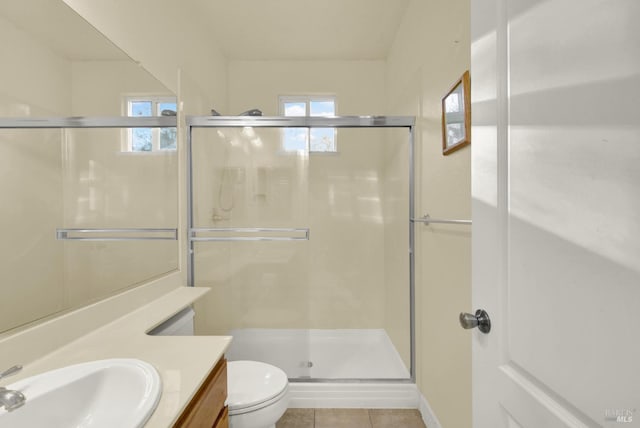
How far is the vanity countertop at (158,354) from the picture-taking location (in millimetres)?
757

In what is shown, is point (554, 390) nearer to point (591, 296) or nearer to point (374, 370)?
point (591, 296)

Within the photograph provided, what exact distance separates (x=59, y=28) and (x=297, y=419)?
89.3 inches

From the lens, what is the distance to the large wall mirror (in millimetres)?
917

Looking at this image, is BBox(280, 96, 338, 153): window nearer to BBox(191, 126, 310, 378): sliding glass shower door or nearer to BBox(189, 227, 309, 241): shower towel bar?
BBox(191, 126, 310, 378): sliding glass shower door

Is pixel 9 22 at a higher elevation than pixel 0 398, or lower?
higher

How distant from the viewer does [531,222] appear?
605mm

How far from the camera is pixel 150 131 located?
163 centimetres

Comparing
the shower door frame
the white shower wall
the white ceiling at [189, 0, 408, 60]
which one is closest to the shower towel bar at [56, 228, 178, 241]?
the shower door frame

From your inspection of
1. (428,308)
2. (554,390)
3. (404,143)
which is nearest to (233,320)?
(428,308)

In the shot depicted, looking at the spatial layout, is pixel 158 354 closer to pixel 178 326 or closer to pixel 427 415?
pixel 178 326

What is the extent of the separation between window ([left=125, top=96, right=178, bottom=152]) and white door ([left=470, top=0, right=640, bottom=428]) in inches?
59.1

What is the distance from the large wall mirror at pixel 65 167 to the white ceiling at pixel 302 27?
113 centimetres

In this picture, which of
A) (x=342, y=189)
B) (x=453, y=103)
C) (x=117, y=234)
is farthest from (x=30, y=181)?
(x=342, y=189)

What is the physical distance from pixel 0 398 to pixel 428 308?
6.14 ft
